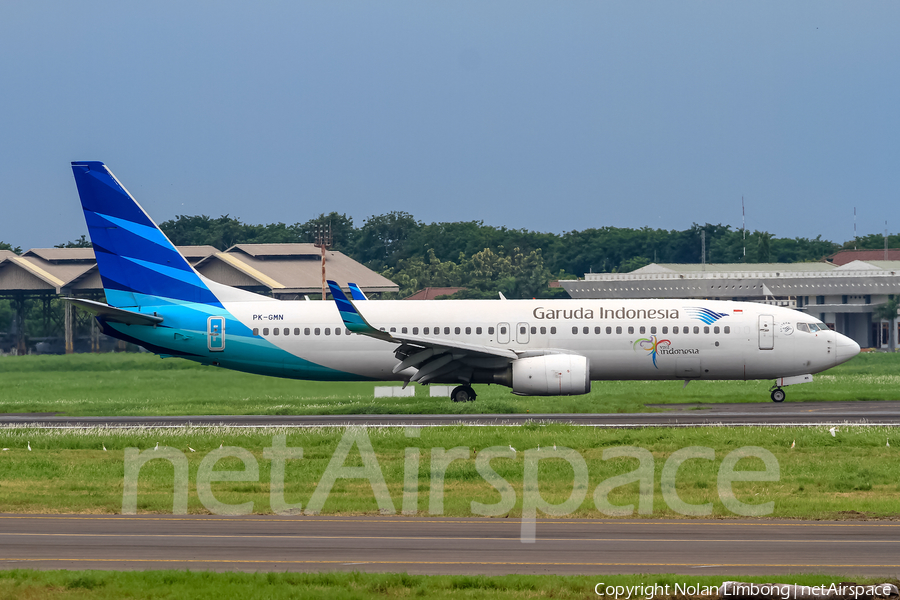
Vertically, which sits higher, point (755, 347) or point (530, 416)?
point (755, 347)

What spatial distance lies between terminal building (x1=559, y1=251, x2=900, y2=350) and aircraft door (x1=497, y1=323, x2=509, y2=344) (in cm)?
5214

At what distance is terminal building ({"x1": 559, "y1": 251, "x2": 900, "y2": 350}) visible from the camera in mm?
89250

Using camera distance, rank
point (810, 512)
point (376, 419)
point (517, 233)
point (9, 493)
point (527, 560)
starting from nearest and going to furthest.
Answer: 1. point (527, 560)
2. point (810, 512)
3. point (9, 493)
4. point (376, 419)
5. point (517, 233)

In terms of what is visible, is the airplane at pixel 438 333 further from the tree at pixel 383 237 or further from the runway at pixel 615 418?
the tree at pixel 383 237

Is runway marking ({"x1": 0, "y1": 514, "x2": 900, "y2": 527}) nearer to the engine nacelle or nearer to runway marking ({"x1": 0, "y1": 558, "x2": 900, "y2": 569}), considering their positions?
runway marking ({"x1": 0, "y1": 558, "x2": 900, "y2": 569})

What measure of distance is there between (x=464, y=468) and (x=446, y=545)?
782 centimetres

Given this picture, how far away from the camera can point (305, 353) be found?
3856cm

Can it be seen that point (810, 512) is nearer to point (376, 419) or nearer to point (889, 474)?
point (889, 474)

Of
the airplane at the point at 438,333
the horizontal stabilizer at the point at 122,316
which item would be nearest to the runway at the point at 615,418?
the airplane at the point at 438,333

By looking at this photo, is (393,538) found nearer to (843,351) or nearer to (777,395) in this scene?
(777,395)

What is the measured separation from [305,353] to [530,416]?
9.30 meters

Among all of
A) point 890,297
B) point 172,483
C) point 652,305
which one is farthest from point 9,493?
point 890,297

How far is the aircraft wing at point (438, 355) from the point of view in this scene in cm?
3594

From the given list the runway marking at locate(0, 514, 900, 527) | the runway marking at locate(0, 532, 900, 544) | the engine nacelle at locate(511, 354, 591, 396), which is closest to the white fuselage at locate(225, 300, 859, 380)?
the engine nacelle at locate(511, 354, 591, 396)
